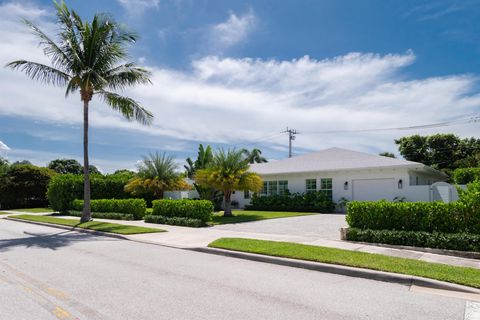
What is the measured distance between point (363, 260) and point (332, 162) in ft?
66.9

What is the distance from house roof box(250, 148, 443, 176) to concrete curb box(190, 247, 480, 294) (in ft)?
54.3

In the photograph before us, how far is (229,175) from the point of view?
71.9ft

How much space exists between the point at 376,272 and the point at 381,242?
3.80m

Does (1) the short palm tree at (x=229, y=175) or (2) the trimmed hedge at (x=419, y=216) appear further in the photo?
(1) the short palm tree at (x=229, y=175)

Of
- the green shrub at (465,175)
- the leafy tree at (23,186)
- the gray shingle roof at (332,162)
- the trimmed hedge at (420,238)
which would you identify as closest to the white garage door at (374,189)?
the gray shingle roof at (332,162)

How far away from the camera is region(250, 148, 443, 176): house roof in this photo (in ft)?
80.4

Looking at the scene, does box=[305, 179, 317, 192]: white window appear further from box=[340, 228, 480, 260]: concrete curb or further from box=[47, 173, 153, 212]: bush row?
box=[340, 228, 480, 260]: concrete curb

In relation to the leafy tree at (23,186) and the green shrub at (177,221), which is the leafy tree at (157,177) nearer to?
the green shrub at (177,221)

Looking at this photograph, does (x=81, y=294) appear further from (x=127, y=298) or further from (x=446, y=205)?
(x=446, y=205)

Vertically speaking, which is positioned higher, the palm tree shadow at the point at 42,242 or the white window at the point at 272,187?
the white window at the point at 272,187

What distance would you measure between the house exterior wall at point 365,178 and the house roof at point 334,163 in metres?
0.45

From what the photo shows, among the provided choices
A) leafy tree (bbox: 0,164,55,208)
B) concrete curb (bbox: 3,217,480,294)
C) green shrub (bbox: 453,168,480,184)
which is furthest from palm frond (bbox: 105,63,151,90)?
leafy tree (bbox: 0,164,55,208)

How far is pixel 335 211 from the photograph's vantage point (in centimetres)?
Result: 2633

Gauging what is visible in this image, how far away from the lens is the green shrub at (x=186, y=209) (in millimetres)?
17859
